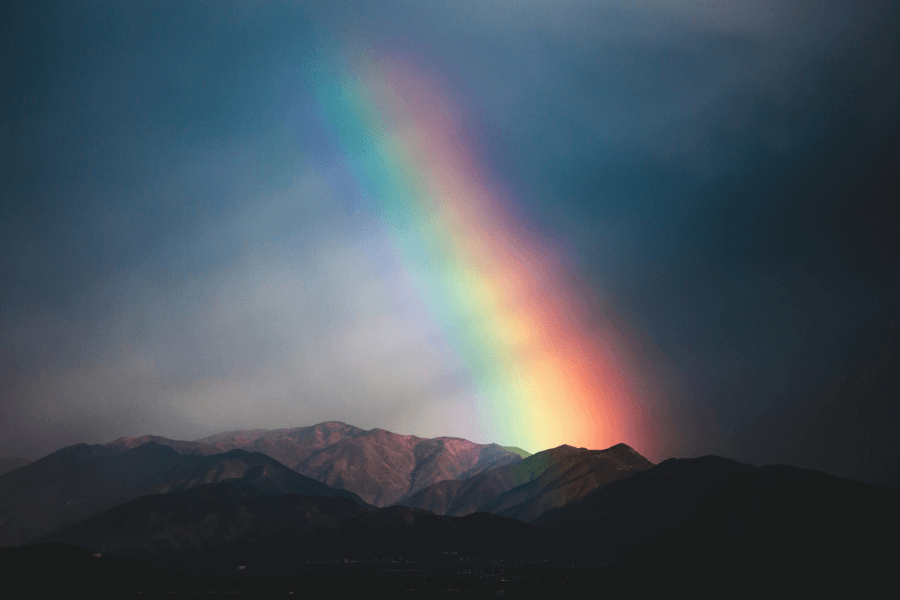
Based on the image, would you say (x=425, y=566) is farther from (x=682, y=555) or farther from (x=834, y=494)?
(x=834, y=494)

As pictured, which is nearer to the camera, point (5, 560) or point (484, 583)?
point (484, 583)

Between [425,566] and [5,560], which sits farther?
[425,566]

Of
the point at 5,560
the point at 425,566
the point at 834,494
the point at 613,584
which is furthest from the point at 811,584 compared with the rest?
the point at 5,560

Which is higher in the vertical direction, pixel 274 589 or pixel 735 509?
pixel 735 509

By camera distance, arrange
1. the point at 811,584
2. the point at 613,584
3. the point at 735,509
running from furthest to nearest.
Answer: the point at 735,509
the point at 613,584
the point at 811,584

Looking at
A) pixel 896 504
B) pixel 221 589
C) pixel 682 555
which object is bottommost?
pixel 221 589

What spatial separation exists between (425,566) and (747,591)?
92824 mm

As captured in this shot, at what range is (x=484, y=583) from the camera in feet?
460

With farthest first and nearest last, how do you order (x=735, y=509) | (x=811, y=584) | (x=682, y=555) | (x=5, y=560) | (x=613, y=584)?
(x=735, y=509), (x=682, y=555), (x=5, y=560), (x=613, y=584), (x=811, y=584)

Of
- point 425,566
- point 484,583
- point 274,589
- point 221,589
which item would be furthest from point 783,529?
point 221,589

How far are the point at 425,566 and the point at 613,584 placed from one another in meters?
64.4

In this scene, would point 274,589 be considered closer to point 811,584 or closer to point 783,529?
point 811,584

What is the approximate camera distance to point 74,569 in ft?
504

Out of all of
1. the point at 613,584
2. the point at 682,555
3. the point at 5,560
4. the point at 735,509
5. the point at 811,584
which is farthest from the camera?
the point at 735,509
